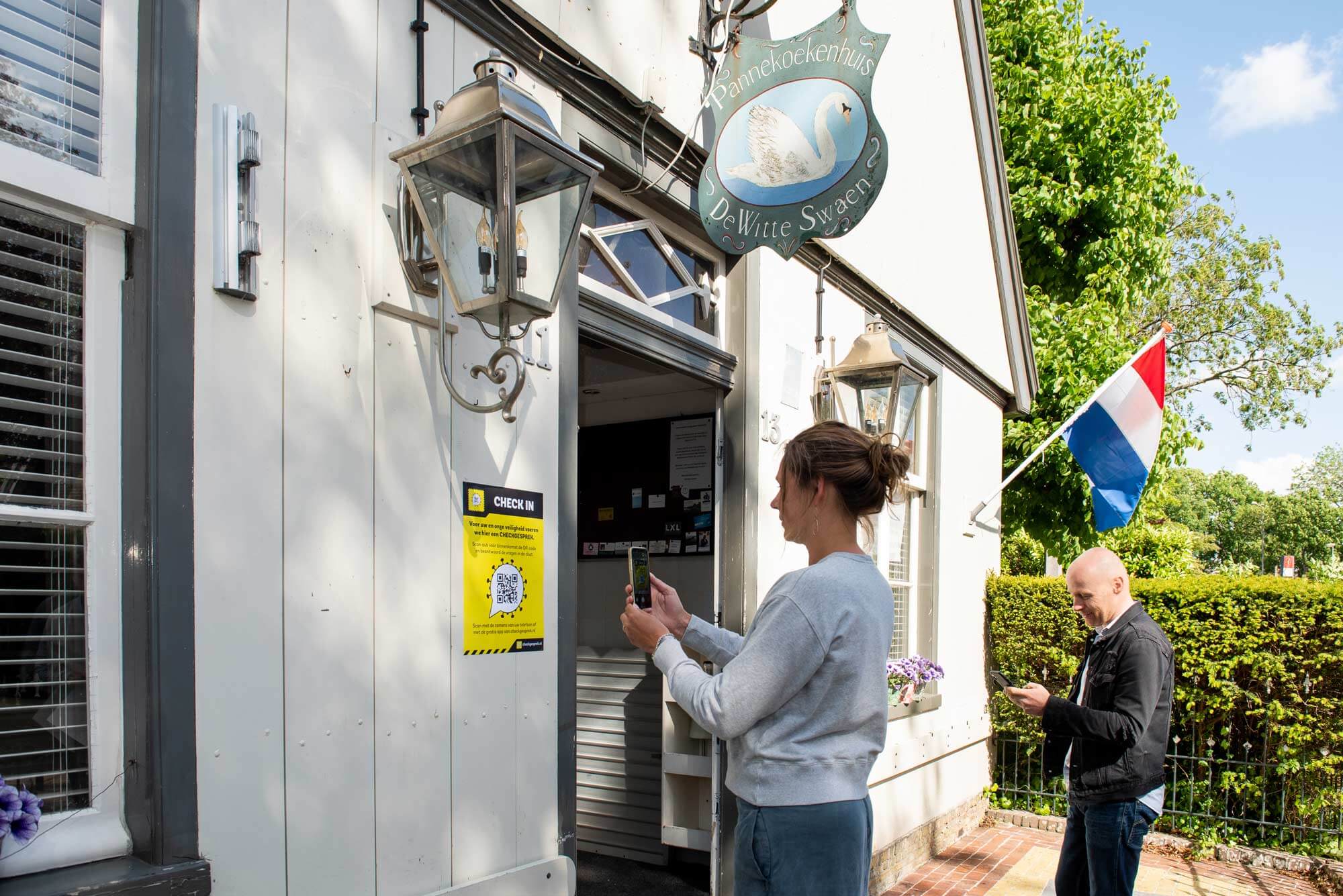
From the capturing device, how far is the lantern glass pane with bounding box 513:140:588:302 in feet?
8.20

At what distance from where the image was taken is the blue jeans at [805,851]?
2055 mm

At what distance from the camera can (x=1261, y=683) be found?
741 centimetres

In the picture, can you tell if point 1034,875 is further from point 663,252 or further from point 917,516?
point 663,252

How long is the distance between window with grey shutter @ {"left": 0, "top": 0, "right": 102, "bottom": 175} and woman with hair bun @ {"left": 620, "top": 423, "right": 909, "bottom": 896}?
1604 mm

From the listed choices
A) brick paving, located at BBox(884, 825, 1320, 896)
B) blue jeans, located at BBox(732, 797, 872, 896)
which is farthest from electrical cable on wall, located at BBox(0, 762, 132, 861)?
brick paving, located at BBox(884, 825, 1320, 896)

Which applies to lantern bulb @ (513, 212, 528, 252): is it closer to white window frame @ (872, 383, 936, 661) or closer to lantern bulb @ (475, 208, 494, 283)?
lantern bulb @ (475, 208, 494, 283)

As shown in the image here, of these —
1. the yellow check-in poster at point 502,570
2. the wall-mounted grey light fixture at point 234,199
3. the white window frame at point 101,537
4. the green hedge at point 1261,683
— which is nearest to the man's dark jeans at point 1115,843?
the yellow check-in poster at point 502,570

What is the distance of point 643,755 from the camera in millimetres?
5234

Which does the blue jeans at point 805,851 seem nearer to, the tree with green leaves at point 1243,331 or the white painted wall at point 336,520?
the white painted wall at point 336,520

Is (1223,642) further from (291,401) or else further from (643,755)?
(291,401)

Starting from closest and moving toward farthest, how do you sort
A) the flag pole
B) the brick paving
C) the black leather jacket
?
the black leather jacket < the brick paving < the flag pole

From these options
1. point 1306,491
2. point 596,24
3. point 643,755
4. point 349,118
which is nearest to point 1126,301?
point 643,755

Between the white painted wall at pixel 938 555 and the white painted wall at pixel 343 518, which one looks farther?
the white painted wall at pixel 938 555

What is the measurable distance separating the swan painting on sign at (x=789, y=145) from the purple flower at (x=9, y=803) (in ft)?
10.1
